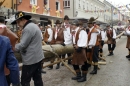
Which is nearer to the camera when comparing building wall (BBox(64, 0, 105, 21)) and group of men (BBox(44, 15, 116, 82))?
group of men (BBox(44, 15, 116, 82))

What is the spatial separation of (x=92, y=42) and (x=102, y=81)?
3.95 feet

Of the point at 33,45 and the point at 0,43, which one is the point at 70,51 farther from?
the point at 0,43

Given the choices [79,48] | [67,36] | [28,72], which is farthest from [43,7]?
[28,72]

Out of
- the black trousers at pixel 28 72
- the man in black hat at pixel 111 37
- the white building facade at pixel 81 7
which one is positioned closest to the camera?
the black trousers at pixel 28 72

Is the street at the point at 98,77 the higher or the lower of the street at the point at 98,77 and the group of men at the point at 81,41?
the lower

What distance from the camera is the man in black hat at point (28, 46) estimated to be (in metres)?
3.93

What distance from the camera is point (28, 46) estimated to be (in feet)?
13.2

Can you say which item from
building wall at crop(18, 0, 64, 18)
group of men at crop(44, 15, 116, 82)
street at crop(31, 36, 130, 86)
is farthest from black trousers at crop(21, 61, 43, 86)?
building wall at crop(18, 0, 64, 18)

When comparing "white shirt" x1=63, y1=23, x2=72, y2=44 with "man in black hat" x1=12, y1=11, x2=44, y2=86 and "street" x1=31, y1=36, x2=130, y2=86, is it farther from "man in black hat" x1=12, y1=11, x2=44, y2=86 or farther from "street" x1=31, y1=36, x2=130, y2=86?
"man in black hat" x1=12, y1=11, x2=44, y2=86

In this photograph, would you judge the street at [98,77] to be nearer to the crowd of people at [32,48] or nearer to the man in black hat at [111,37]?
the crowd of people at [32,48]

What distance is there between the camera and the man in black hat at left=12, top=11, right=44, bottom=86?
3925 mm

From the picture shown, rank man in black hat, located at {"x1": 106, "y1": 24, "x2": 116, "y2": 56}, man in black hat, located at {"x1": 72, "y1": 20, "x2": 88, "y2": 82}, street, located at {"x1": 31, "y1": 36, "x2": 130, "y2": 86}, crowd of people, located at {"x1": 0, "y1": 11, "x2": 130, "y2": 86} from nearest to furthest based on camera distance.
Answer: crowd of people, located at {"x1": 0, "y1": 11, "x2": 130, "y2": 86}
man in black hat, located at {"x1": 72, "y1": 20, "x2": 88, "y2": 82}
street, located at {"x1": 31, "y1": 36, "x2": 130, "y2": 86}
man in black hat, located at {"x1": 106, "y1": 24, "x2": 116, "y2": 56}

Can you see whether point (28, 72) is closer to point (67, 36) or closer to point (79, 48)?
point (79, 48)

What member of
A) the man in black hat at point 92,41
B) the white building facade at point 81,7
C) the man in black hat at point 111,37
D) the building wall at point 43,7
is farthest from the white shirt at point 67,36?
the white building facade at point 81,7
